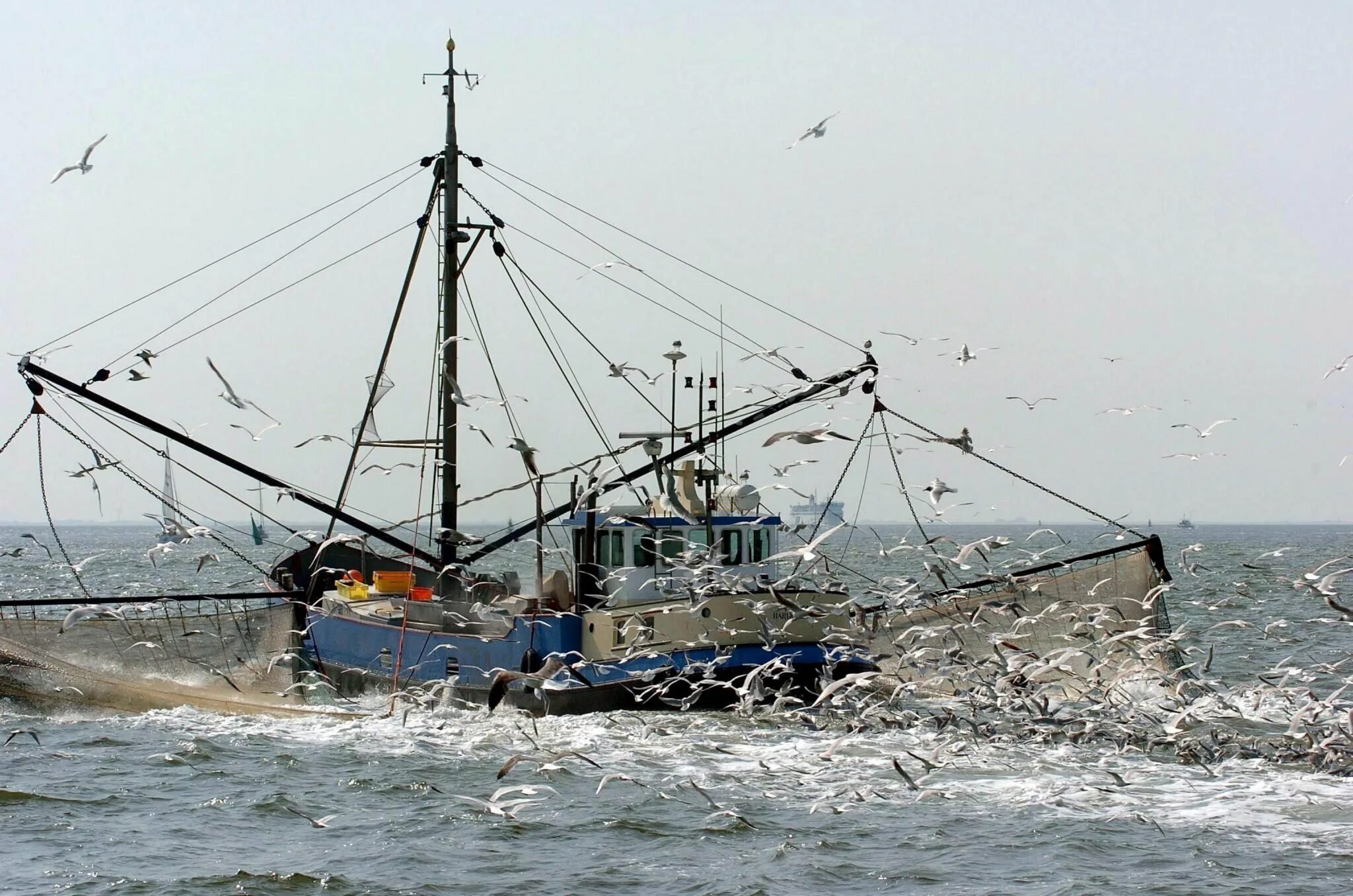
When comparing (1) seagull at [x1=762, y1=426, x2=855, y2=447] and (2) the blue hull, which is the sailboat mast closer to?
(2) the blue hull

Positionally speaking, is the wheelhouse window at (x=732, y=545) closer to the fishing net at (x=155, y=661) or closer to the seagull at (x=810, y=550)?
the seagull at (x=810, y=550)

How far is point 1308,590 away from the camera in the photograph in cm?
1700

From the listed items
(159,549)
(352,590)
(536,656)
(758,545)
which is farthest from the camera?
(352,590)

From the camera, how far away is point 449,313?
30.7 m

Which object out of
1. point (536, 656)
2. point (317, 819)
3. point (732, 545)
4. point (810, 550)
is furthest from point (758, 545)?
point (317, 819)

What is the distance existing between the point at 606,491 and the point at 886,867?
12.7 meters

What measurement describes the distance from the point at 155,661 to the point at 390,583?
4839mm

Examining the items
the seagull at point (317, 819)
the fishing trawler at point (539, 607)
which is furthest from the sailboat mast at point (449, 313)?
the seagull at point (317, 819)

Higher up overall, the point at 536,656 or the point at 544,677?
the point at 536,656

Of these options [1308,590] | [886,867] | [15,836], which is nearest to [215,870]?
[15,836]

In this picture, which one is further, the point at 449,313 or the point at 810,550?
the point at 449,313

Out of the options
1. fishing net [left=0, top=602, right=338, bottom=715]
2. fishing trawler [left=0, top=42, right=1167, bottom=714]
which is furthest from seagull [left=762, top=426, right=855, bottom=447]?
fishing net [left=0, top=602, right=338, bottom=715]

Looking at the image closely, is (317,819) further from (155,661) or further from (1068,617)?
(1068,617)

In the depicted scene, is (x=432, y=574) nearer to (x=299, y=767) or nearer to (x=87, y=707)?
(x=87, y=707)
